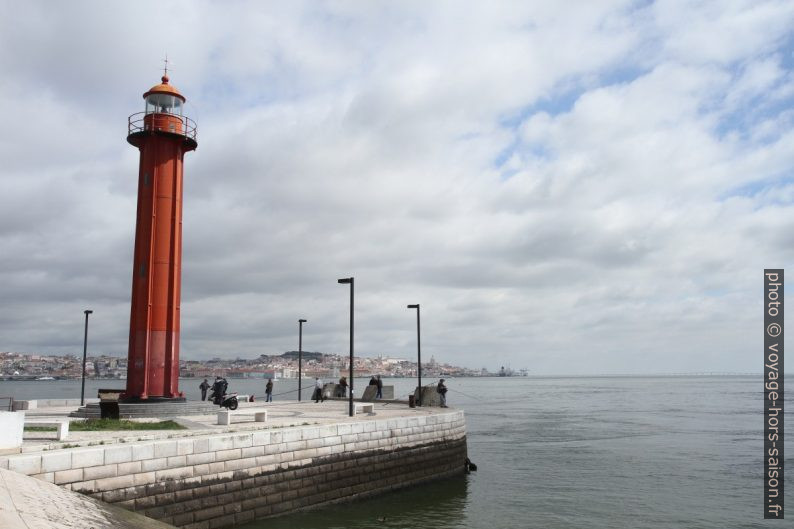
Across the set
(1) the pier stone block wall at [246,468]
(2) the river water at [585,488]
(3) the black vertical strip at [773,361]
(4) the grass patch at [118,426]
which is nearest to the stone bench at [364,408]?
(1) the pier stone block wall at [246,468]

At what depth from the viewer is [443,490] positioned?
2286cm

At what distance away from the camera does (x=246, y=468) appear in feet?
53.7

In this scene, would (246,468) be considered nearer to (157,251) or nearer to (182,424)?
(182,424)

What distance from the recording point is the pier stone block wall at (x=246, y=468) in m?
13.1

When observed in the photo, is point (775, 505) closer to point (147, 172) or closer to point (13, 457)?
point (13, 457)

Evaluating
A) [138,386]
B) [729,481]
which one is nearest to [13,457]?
[138,386]

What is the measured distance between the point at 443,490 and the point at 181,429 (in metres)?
9.32

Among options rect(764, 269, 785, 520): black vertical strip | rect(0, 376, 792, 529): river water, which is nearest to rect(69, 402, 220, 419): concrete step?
rect(0, 376, 792, 529): river water

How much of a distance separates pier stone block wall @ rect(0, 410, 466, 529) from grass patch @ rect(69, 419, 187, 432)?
3.19m

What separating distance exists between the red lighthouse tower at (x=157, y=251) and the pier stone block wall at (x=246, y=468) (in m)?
8.70

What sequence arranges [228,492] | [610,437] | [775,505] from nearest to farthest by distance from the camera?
[228,492], [775,505], [610,437]

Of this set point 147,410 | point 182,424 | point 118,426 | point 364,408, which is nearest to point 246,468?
point 182,424

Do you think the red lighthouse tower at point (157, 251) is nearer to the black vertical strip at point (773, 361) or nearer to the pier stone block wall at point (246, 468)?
the pier stone block wall at point (246, 468)

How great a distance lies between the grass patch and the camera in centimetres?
1859
